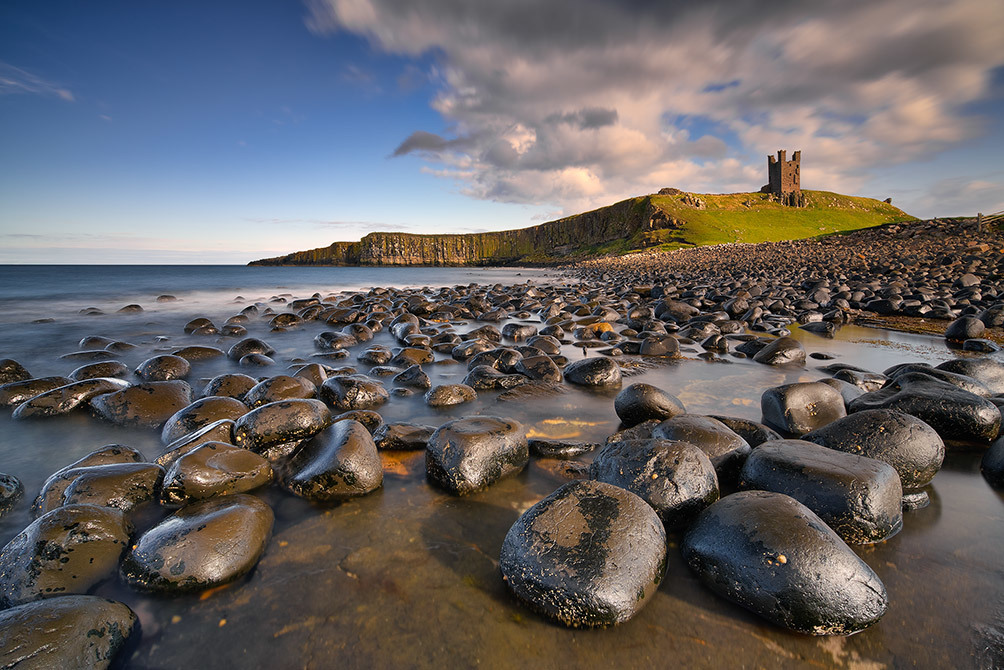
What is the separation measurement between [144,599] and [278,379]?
2.54 metres

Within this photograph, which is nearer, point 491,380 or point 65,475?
point 65,475

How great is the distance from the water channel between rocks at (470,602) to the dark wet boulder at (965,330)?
18.9 feet

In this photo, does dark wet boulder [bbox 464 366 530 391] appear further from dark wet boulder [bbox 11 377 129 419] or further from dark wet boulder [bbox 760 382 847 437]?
dark wet boulder [bbox 11 377 129 419]

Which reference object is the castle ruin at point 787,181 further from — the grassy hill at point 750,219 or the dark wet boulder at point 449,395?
the dark wet boulder at point 449,395

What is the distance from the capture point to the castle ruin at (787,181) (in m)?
77.5

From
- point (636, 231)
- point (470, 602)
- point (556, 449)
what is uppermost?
point (636, 231)

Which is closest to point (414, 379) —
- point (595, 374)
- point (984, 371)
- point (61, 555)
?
point (595, 374)

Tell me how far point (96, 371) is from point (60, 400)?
1.40 metres

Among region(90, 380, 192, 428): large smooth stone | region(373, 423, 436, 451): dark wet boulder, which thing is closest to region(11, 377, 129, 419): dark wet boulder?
region(90, 380, 192, 428): large smooth stone

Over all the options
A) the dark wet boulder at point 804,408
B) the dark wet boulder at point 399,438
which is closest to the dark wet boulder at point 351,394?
the dark wet boulder at point 399,438

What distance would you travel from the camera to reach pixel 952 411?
3.16 metres

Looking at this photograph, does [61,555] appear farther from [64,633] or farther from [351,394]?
[351,394]

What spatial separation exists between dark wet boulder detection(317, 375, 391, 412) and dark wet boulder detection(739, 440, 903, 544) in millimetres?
3433

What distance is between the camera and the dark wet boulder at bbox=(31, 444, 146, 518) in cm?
247
